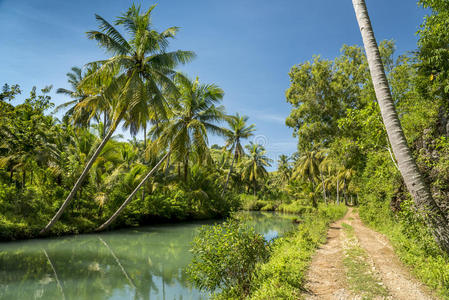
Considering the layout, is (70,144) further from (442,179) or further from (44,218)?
(442,179)

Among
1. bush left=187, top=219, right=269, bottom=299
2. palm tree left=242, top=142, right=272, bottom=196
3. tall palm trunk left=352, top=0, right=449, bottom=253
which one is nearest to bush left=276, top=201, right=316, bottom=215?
palm tree left=242, top=142, right=272, bottom=196

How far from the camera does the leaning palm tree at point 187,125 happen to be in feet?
43.7

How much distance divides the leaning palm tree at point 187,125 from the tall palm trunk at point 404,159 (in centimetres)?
904

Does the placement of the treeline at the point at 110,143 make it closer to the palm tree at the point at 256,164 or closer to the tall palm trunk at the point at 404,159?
the tall palm trunk at the point at 404,159

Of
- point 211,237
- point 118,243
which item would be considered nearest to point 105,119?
point 118,243

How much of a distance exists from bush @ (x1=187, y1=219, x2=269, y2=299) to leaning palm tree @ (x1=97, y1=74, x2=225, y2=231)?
28.3 feet

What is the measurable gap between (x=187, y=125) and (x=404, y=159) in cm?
1067

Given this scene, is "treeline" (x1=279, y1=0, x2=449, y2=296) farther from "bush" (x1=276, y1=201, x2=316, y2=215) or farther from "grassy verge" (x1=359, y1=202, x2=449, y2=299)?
"bush" (x1=276, y1=201, x2=316, y2=215)

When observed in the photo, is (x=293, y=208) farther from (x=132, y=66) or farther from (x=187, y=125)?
(x=132, y=66)

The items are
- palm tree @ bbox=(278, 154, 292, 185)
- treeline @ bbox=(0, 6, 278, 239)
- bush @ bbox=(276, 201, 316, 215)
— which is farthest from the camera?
palm tree @ bbox=(278, 154, 292, 185)

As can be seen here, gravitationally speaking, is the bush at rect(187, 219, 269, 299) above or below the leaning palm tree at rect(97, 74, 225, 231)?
below

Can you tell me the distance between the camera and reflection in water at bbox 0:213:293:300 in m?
6.05

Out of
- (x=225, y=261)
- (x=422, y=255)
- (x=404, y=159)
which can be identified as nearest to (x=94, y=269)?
(x=225, y=261)

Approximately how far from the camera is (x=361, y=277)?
4.66 metres
